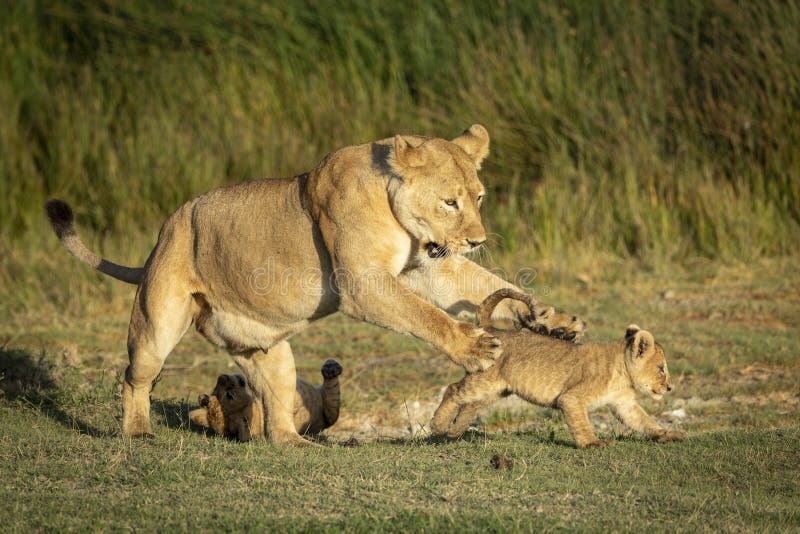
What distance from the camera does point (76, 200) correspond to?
14.5 meters

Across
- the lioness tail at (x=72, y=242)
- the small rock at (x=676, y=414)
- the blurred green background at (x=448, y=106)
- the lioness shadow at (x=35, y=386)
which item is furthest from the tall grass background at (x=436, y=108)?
the lioness tail at (x=72, y=242)

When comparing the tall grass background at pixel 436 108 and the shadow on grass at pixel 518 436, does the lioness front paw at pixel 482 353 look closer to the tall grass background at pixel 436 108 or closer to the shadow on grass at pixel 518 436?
the shadow on grass at pixel 518 436

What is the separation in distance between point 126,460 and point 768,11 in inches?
379

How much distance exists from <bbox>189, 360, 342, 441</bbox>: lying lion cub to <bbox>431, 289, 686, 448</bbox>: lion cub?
50.3 inches

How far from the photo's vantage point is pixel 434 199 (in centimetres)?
583

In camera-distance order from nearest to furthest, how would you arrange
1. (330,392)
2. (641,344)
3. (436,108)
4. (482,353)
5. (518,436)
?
(482,353) → (641,344) → (518,436) → (330,392) → (436,108)

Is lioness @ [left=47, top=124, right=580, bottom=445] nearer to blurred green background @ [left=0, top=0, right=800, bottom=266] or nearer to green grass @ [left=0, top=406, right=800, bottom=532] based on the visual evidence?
green grass @ [left=0, top=406, right=800, bottom=532]

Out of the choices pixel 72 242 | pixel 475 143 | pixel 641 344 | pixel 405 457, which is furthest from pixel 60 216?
pixel 641 344

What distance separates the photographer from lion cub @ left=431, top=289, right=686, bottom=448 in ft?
20.6

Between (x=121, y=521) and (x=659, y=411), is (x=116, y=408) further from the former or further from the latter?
(x=659, y=411)

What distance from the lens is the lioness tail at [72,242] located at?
7.32m

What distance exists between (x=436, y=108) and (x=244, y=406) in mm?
7036

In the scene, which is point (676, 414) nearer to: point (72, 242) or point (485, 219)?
point (72, 242)

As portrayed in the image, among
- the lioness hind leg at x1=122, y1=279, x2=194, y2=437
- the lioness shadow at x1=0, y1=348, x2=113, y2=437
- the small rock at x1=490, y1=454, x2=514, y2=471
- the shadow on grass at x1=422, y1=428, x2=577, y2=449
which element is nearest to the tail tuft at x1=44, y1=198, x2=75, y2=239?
the lioness hind leg at x1=122, y1=279, x2=194, y2=437
